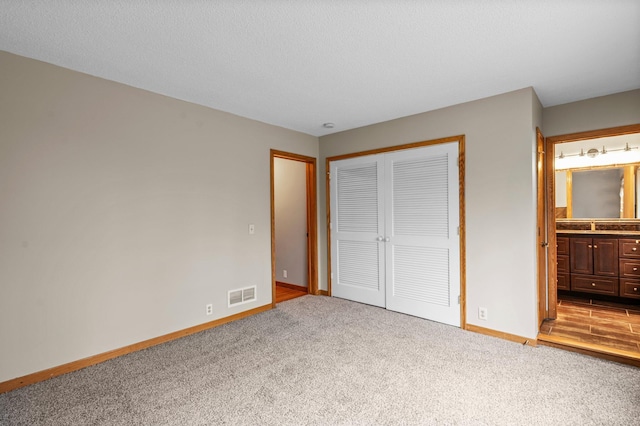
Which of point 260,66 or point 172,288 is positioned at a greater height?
point 260,66

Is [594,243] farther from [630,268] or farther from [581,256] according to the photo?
[630,268]

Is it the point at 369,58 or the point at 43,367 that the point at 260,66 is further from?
the point at 43,367

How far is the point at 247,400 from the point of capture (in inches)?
81.8

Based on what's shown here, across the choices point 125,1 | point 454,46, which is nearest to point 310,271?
point 454,46

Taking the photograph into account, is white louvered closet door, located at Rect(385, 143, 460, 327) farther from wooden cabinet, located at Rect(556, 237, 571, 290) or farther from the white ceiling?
wooden cabinet, located at Rect(556, 237, 571, 290)

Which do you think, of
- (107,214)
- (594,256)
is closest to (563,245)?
(594,256)

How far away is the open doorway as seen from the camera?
121 inches

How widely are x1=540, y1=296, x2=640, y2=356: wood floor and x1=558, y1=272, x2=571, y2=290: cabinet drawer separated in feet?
0.75

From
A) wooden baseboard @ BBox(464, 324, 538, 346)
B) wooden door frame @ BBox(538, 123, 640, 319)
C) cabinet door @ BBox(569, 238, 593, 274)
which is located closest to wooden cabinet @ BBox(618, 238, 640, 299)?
cabinet door @ BBox(569, 238, 593, 274)

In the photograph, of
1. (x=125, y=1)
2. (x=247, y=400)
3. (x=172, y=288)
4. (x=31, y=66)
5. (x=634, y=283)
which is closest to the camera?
(x=125, y=1)

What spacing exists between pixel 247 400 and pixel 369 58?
8.42 ft

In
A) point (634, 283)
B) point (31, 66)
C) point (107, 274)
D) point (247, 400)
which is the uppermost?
point (31, 66)

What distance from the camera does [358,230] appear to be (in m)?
4.30

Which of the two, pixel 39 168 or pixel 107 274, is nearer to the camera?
pixel 39 168
